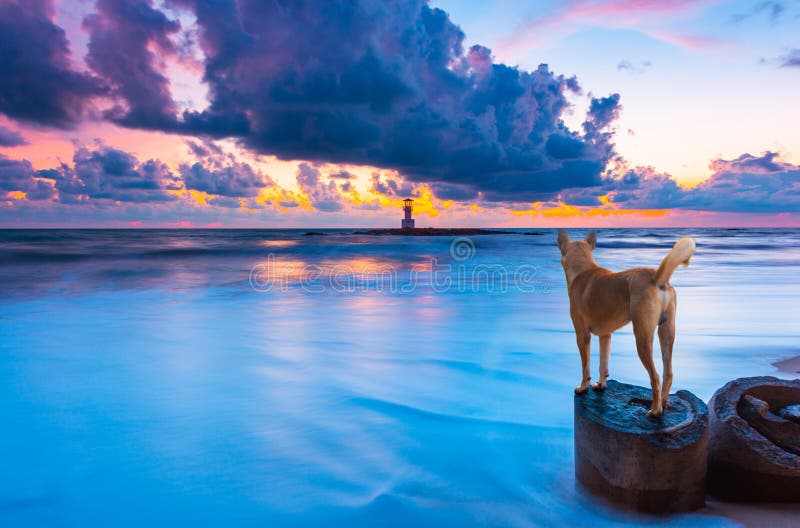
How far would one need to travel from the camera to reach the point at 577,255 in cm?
280

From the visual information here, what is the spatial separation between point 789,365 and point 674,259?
6.48m

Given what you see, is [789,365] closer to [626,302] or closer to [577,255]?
[577,255]

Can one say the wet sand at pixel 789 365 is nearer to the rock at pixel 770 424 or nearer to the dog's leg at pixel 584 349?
the rock at pixel 770 424

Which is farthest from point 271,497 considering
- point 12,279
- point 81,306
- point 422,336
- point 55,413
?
point 12,279

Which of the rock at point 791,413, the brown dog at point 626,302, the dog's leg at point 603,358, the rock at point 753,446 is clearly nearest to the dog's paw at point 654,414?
the brown dog at point 626,302

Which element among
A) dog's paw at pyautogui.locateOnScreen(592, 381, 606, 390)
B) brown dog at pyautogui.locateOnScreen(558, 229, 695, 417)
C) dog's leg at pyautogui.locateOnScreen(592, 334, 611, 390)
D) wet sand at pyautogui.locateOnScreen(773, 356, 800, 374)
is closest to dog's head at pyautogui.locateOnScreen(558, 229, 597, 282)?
brown dog at pyautogui.locateOnScreen(558, 229, 695, 417)

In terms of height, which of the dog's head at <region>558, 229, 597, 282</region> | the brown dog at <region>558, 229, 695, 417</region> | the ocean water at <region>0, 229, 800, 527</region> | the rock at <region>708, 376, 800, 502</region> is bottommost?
the ocean water at <region>0, 229, 800, 527</region>

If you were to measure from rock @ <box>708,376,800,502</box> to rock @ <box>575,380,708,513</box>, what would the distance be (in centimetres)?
24

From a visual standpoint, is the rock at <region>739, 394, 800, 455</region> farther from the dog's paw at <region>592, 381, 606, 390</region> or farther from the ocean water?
the dog's paw at <region>592, 381, 606, 390</region>

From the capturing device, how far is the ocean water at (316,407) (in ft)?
11.3

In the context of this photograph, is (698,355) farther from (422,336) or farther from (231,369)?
(231,369)

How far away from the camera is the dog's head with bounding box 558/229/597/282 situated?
2.76m

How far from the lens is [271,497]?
11.5ft

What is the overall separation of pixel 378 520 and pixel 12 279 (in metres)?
22.1
